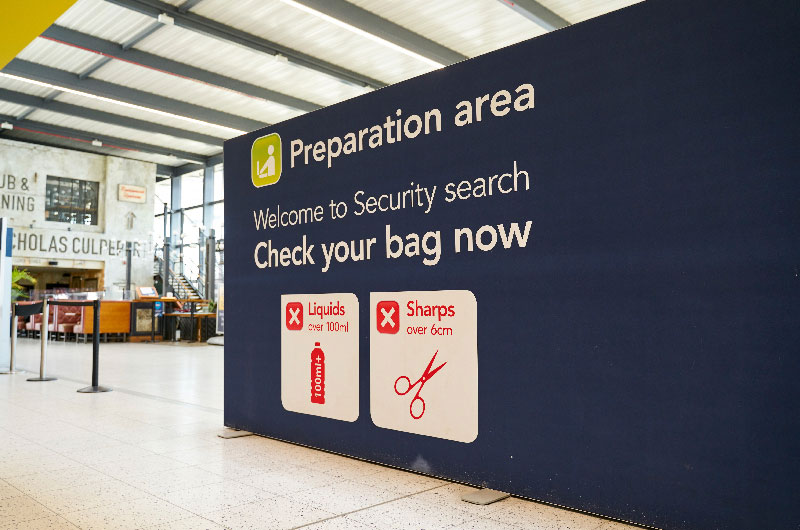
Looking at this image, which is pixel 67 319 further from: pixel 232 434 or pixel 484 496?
pixel 484 496

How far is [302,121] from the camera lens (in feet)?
11.1

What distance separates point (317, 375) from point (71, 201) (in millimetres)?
22133

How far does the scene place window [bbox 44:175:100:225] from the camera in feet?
70.4

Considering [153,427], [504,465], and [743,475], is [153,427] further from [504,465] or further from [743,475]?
[743,475]

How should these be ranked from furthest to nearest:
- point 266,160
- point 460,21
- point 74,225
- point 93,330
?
point 74,225
point 460,21
point 93,330
point 266,160

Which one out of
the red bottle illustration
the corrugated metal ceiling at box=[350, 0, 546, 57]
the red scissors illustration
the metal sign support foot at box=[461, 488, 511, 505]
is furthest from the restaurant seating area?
the metal sign support foot at box=[461, 488, 511, 505]

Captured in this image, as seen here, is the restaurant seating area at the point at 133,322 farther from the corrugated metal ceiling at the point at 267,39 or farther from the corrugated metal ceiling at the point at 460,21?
the corrugated metal ceiling at the point at 460,21

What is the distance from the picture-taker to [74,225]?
21.9 metres

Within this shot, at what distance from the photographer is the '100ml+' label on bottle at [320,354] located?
120 inches

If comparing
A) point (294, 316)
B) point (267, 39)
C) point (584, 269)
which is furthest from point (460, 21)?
point (584, 269)

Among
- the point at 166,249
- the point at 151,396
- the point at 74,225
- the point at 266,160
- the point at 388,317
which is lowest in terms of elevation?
the point at 151,396

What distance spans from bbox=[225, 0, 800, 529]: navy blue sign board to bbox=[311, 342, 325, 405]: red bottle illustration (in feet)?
0.03

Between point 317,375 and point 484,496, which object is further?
point 317,375

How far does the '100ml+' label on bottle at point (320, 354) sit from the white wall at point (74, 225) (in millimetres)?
17863
